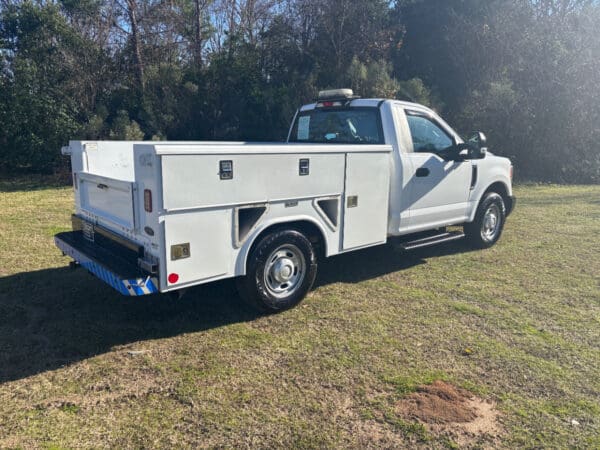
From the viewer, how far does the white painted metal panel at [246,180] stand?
385 centimetres

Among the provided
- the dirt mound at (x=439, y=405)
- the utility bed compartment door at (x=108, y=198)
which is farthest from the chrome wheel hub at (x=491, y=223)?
the utility bed compartment door at (x=108, y=198)

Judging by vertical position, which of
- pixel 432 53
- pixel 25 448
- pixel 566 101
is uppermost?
pixel 432 53

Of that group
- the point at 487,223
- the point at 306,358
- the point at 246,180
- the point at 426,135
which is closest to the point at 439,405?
the point at 306,358

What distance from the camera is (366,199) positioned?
5453 millimetres

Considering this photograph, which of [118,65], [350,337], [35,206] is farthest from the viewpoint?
[118,65]

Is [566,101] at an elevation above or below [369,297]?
above

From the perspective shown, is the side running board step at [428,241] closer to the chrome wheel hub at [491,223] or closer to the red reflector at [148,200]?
the chrome wheel hub at [491,223]

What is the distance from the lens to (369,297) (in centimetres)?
549

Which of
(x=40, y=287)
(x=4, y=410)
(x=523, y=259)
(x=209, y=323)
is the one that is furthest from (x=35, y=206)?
(x=523, y=259)

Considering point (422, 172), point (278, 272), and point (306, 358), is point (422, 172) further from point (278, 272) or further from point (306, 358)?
point (306, 358)

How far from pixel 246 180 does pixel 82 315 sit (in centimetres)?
209

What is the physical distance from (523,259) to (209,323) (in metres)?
4.61

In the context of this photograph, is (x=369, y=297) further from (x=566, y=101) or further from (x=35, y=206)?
(x=566, y=101)

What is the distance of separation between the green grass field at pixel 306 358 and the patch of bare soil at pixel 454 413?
0.13ft
